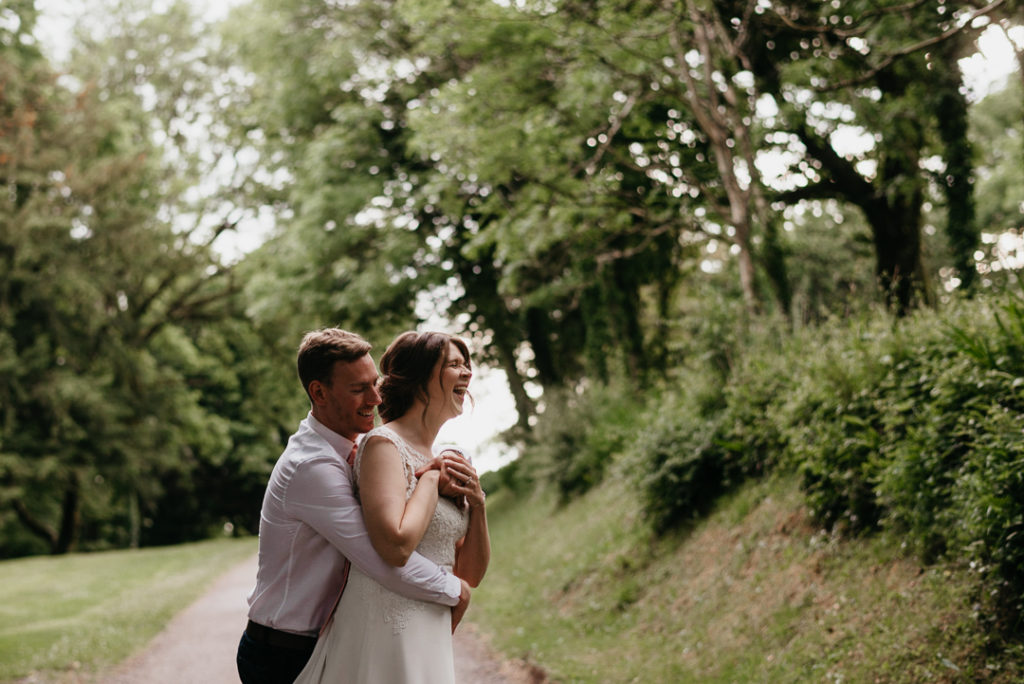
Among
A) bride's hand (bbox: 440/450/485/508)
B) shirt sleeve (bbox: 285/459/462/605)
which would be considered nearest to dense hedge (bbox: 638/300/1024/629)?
bride's hand (bbox: 440/450/485/508)

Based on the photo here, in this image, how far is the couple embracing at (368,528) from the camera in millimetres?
3219

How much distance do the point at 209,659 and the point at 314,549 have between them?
345 inches

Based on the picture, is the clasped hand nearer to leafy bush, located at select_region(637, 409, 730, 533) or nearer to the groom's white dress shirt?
the groom's white dress shirt

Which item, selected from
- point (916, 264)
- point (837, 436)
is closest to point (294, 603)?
point (837, 436)

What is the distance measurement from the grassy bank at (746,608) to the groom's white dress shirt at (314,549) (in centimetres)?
366

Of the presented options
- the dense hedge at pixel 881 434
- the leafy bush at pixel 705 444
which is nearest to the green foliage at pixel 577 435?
the dense hedge at pixel 881 434

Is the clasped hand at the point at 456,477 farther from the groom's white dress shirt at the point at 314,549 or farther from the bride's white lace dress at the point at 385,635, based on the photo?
the groom's white dress shirt at the point at 314,549

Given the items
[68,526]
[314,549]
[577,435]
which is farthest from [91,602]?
[68,526]

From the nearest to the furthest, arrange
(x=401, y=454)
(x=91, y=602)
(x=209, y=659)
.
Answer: (x=401, y=454), (x=209, y=659), (x=91, y=602)

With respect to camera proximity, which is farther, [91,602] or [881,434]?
[91,602]

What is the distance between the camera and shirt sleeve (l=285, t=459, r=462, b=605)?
10.5 feet

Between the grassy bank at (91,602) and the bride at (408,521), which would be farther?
the grassy bank at (91,602)

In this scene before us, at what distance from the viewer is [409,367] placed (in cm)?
351

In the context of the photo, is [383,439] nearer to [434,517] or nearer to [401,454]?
[401,454]
